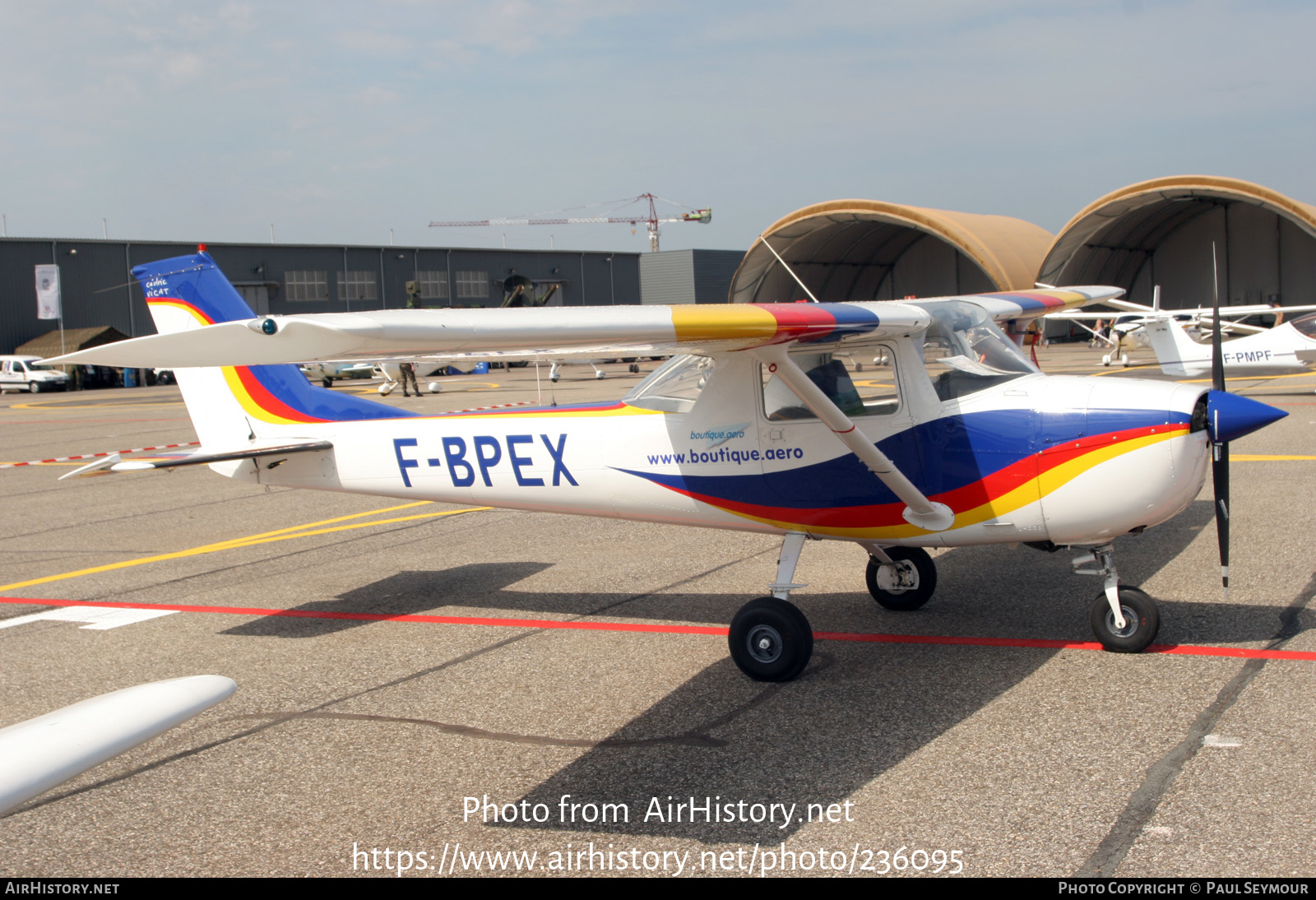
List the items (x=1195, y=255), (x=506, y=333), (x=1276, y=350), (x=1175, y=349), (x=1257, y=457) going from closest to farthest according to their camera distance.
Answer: (x=506, y=333) < (x=1257, y=457) < (x=1276, y=350) < (x=1175, y=349) < (x=1195, y=255)

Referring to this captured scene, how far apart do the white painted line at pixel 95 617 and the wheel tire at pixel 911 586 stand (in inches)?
197

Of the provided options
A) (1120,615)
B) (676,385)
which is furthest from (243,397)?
(1120,615)

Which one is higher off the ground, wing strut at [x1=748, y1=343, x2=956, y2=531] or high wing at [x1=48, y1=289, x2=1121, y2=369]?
high wing at [x1=48, y1=289, x2=1121, y2=369]

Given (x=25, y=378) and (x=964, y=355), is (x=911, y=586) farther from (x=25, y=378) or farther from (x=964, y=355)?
(x=25, y=378)

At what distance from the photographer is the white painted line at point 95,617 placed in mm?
7246

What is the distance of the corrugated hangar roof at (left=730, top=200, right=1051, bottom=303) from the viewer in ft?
140

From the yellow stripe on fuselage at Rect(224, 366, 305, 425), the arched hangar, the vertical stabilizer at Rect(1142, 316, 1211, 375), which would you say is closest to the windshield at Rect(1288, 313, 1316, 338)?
the vertical stabilizer at Rect(1142, 316, 1211, 375)

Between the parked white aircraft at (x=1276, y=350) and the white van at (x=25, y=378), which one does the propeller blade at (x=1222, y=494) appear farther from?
the white van at (x=25, y=378)

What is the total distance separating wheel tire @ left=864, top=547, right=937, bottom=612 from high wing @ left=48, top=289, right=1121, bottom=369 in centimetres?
174

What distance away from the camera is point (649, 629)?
22.0 feet

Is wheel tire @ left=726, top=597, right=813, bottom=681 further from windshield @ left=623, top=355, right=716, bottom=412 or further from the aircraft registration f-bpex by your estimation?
windshield @ left=623, top=355, right=716, bottom=412

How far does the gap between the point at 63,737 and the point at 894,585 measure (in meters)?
5.28

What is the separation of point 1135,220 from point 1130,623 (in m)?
48.7
